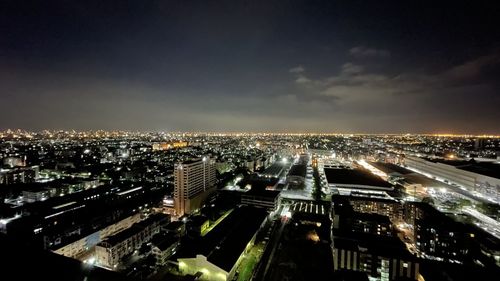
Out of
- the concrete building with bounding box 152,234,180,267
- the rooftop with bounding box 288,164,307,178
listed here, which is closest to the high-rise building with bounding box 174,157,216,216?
the concrete building with bounding box 152,234,180,267

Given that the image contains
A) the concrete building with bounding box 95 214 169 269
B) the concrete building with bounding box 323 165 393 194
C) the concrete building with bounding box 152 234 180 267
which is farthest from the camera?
the concrete building with bounding box 323 165 393 194

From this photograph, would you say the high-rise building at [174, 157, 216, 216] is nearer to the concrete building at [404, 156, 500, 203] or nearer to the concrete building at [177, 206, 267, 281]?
the concrete building at [177, 206, 267, 281]

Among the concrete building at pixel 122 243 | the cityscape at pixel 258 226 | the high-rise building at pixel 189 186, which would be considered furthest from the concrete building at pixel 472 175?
the concrete building at pixel 122 243

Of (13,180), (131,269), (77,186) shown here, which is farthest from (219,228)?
(13,180)

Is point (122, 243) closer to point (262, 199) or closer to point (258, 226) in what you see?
point (258, 226)

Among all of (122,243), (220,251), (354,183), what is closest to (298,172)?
(354,183)

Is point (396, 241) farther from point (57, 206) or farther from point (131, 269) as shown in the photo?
point (57, 206)

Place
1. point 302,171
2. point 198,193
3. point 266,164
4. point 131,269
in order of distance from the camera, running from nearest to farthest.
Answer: point 131,269 → point 198,193 → point 302,171 → point 266,164

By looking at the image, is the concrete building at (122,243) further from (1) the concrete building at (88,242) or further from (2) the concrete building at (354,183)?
(2) the concrete building at (354,183)
